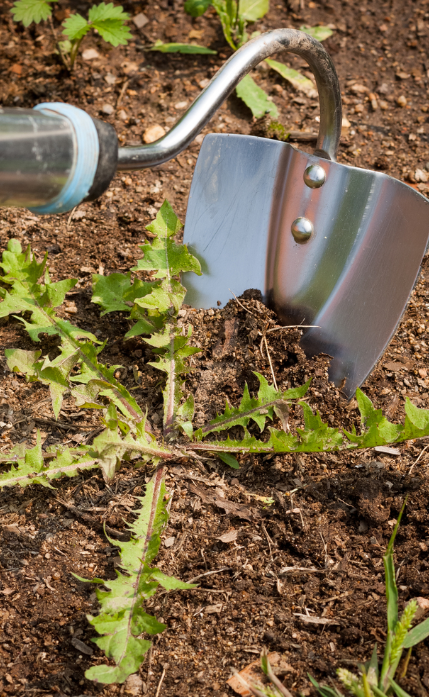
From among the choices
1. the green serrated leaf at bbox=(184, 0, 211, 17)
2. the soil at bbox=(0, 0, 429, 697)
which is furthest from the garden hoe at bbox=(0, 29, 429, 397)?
the green serrated leaf at bbox=(184, 0, 211, 17)

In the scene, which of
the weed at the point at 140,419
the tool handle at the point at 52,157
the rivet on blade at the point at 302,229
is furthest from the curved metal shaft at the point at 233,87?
the weed at the point at 140,419

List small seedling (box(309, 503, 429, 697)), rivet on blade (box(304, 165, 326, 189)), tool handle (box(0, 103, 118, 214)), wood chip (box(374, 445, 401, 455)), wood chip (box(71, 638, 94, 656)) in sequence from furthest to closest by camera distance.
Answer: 1. rivet on blade (box(304, 165, 326, 189))
2. wood chip (box(374, 445, 401, 455))
3. wood chip (box(71, 638, 94, 656))
4. small seedling (box(309, 503, 429, 697))
5. tool handle (box(0, 103, 118, 214))

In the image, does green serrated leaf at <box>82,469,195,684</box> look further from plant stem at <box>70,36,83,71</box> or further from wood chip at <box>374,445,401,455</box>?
plant stem at <box>70,36,83,71</box>

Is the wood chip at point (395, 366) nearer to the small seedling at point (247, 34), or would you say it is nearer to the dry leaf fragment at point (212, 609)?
the dry leaf fragment at point (212, 609)

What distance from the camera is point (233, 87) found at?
172cm

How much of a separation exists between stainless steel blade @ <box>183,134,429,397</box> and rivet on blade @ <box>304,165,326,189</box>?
0.02 metres

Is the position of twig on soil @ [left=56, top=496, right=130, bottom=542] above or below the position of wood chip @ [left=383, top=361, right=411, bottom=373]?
below

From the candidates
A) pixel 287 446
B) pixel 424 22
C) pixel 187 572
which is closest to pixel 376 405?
pixel 287 446

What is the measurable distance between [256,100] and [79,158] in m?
1.72

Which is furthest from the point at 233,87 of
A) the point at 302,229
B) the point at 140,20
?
the point at 140,20

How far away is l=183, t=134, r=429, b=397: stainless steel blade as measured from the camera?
1776mm

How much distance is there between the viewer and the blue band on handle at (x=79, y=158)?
1113 mm

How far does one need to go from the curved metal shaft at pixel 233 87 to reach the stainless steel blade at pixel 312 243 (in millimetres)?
183

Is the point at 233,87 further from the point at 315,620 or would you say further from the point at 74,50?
the point at 315,620
